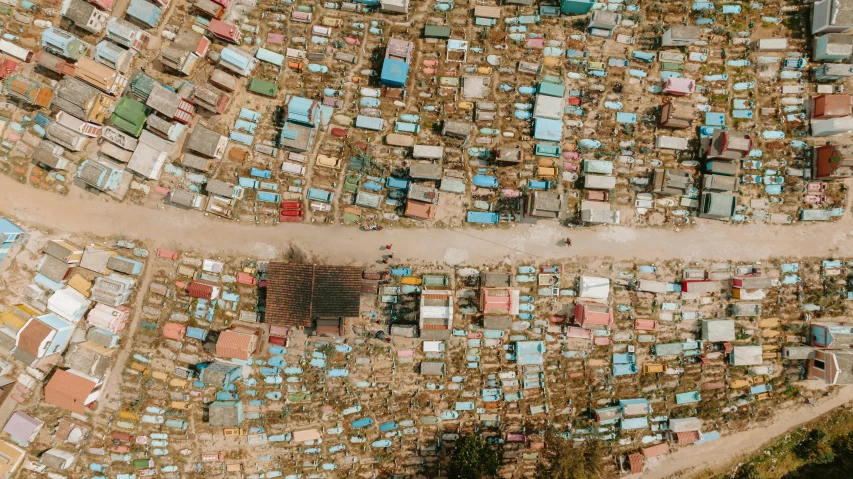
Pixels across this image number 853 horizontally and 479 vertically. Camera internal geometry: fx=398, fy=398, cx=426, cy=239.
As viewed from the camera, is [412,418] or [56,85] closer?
[56,85]

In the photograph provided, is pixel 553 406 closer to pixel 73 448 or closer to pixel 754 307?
pixel 754 307

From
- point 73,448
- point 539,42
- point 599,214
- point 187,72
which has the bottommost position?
point 73,448

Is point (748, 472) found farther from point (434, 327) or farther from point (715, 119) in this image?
point (715, 119)

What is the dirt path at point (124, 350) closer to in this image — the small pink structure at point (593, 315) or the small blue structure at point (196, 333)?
the small blue structure at point (196, 333)

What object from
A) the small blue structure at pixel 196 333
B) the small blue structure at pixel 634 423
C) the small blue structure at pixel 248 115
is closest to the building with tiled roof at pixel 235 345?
the small blue structure at pixel 196 333

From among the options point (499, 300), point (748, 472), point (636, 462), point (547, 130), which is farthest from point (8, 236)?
point (748, 472)

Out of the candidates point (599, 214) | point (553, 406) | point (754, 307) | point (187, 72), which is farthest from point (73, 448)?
point (754, 307)

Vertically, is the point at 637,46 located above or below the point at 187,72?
above
